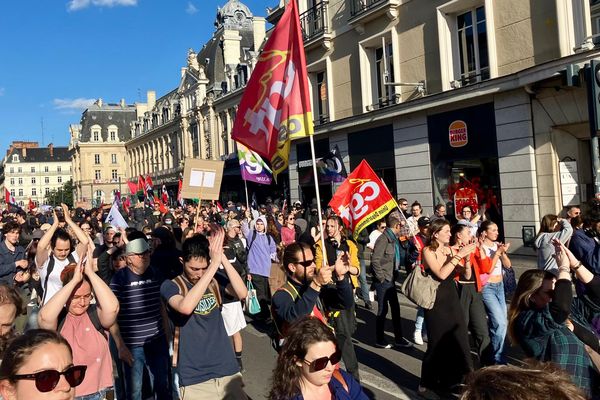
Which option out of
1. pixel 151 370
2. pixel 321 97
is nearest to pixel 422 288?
pixel 151 370

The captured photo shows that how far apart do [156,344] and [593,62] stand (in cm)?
957

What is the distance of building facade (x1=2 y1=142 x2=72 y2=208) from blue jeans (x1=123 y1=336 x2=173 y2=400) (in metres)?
134

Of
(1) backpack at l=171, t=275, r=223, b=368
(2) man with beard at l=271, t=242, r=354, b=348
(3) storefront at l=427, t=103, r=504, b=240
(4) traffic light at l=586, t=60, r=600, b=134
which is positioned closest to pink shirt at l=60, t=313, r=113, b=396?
(1) backpack at l=171, t=275, r=223, b=368

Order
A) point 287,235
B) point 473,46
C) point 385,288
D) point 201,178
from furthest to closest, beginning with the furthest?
point 473,46, point 287,235, point 201,178, point 385,288

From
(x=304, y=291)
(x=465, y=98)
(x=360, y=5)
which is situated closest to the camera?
(x=304, y=291)

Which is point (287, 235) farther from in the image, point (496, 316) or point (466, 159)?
point (466, 159)

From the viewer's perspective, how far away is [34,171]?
129000mm

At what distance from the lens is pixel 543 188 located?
13414 millimetres

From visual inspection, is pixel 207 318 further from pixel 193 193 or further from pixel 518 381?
pixel 193 193

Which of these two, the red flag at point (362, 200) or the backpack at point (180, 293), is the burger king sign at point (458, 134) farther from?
the backpack at point (180, 293)

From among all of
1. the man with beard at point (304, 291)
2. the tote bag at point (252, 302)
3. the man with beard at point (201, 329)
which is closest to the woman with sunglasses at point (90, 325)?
the man with beard at point (201, 329)

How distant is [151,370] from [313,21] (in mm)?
19493

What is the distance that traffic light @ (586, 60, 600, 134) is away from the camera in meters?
9.97

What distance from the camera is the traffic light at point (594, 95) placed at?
9.97m
